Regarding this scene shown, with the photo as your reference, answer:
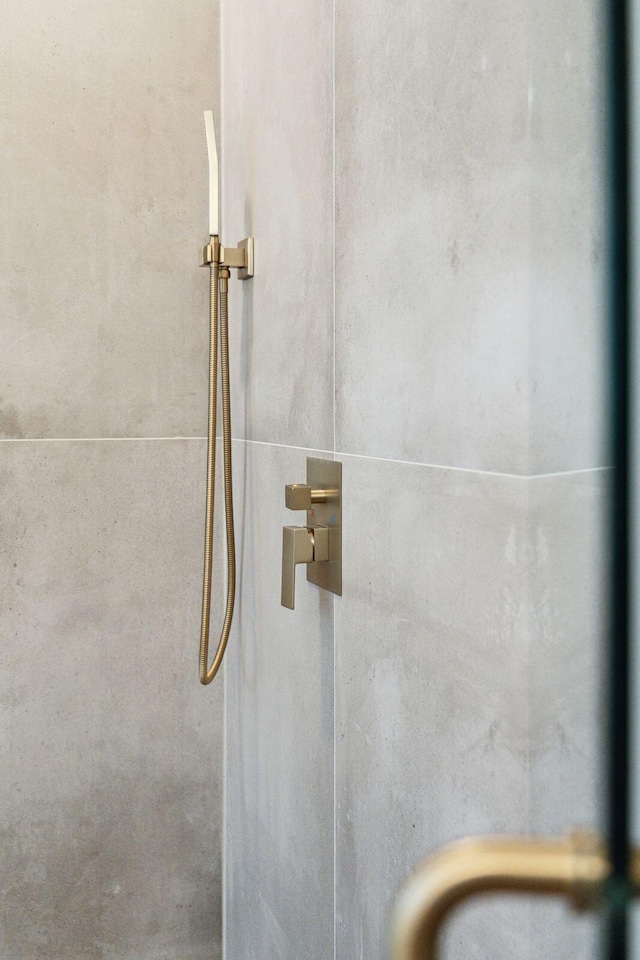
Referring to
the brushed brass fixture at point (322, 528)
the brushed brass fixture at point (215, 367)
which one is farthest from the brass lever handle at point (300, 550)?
the brushed brass fixture at point (215, 367)

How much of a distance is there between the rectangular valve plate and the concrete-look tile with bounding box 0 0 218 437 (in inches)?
20.4

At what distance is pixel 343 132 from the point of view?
2.85 feet

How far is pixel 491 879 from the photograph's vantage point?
6.9 inches

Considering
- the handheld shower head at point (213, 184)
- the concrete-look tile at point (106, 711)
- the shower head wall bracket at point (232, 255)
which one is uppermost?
the handheld shower head at point (213, 184)

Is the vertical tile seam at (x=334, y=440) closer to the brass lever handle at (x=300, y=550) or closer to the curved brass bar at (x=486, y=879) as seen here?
the brass lever handle at (x=300, y=550)

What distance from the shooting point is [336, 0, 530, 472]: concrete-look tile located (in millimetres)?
560

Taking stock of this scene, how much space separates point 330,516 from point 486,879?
74 centimetres

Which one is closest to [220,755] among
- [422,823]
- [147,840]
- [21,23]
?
[147,840]

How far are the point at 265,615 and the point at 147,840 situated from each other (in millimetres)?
527

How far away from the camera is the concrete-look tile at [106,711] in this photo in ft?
4.36

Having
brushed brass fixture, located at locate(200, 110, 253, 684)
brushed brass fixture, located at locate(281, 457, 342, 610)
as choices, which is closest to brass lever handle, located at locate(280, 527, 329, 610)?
brushed brass fixture, located at locate(281, 457, 342, 610)

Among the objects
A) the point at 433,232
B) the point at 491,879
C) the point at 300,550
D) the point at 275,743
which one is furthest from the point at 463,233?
the point at 275,743

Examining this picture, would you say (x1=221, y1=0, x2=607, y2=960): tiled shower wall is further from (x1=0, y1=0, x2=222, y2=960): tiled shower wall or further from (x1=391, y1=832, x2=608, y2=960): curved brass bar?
(x1=0, y1=0, x2=222, y2=960): tiled shower wall

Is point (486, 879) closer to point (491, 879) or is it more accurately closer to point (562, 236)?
point (491, 879)
